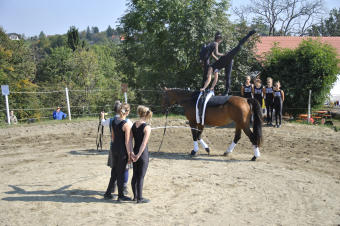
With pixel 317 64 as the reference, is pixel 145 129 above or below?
below

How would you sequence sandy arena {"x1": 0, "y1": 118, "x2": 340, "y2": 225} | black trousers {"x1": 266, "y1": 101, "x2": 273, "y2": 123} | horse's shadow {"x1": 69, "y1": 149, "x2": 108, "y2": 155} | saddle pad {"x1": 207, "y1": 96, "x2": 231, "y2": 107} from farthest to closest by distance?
black trousers {"x1": 266, "y1": 101, "x2": 273, "y2": 123} → horse's shadow {"x1": 69, "y1": 149, "x2": 108, "y2": 155} → saddle pad {"x1": 207, "y1": 96, "x2": 231, "y2": 107} → sandy arena {"x1": 0, "y1": 118, "x2": 340, "y2": 225}

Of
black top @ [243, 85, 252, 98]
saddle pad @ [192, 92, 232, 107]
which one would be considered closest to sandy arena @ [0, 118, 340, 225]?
saddle pad @ [192, 92, 232, 107]

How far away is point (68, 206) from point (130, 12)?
16.2 m

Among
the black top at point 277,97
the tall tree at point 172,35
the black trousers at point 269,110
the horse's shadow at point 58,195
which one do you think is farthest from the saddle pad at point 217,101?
the tall tree at point 172,35

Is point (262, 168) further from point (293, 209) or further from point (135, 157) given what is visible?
point (135, 157)

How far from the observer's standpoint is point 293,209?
14.9 feet

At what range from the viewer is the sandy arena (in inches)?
171

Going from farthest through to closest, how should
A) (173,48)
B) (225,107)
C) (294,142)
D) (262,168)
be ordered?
1. (173,48)
2. (294,142)
3. (225,107)
4. (262,168)

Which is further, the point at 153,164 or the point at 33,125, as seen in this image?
the point at 33,125

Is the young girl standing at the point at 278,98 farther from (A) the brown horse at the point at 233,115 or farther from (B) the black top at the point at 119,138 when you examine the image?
Answer: (B) the black top at the point at 119,138

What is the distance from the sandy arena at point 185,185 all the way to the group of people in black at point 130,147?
13.7 inches

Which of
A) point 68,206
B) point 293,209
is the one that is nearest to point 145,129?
point 68,206

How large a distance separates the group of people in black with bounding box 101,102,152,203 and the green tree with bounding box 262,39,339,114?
12.2m

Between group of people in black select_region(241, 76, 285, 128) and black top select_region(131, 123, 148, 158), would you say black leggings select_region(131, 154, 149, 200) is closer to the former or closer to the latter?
black top select_region(131, 123, 148, 158)
